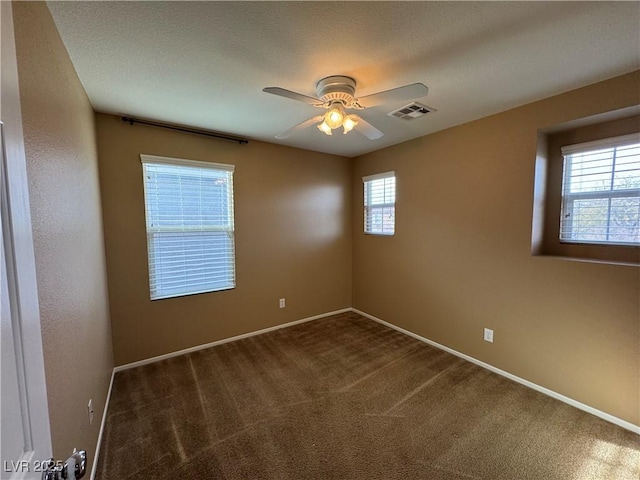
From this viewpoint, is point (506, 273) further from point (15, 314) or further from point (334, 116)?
point (15, 314)

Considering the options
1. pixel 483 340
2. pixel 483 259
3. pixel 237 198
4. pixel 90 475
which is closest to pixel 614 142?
pixel 483 259

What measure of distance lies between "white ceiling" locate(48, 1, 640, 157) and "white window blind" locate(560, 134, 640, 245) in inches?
22.3

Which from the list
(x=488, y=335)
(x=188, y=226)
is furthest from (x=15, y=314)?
(x=488, y=335)

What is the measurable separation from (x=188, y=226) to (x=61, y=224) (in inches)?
65.3

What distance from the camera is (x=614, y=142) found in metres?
2.04

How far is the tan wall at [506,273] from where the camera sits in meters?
1.94

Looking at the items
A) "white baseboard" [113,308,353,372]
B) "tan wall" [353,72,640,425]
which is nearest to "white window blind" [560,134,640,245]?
"tan wall" [353,72,640,425]

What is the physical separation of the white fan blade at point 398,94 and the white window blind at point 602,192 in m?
1.75

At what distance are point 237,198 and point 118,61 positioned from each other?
167 cm

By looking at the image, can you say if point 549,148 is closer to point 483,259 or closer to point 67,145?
point 483,259

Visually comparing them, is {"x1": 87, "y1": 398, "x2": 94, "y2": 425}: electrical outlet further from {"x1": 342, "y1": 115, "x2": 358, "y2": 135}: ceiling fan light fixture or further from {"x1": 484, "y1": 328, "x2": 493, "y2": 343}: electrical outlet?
{"x1": 484, "y1": 328, "x2": 493, "y2": 343}: electrical outlet

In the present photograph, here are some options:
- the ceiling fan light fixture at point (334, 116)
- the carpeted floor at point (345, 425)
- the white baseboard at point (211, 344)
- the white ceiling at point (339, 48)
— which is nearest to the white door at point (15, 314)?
the white ceiling at point (339, 48)

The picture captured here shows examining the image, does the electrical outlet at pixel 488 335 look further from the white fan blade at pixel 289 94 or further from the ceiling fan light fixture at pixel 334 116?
the white fan blade at pixel 289 94

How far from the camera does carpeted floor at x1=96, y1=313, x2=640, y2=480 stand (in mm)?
1584
